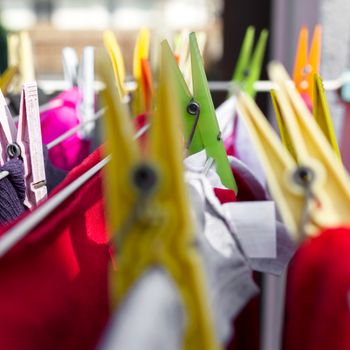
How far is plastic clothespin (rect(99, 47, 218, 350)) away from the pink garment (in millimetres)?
548

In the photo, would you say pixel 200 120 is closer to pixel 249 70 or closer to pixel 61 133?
pixel 61 133

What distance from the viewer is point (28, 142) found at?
60 centimetres

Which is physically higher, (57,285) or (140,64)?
(140,64)

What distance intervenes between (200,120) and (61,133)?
0.32m

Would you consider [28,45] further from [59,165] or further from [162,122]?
[162,122]

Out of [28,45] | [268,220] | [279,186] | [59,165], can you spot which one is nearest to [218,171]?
[268,220]

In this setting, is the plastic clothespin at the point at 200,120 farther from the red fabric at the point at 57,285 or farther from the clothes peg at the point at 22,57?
the clothes peg at the point at 22,57

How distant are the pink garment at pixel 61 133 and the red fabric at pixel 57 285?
1.16ft

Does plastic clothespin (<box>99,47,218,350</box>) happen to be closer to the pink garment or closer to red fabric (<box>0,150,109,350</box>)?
red fabric (<box>0,150,109,350</box>)

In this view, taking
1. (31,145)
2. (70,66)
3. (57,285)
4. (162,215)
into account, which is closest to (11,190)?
(31,145)

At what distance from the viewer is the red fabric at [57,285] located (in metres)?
0.40

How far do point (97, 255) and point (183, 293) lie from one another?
8.2 inches

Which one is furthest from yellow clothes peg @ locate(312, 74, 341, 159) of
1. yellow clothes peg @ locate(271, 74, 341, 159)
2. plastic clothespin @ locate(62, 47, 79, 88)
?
plastic clothespin @ locate(62, 47, 79, 88)

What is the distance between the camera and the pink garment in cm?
84
